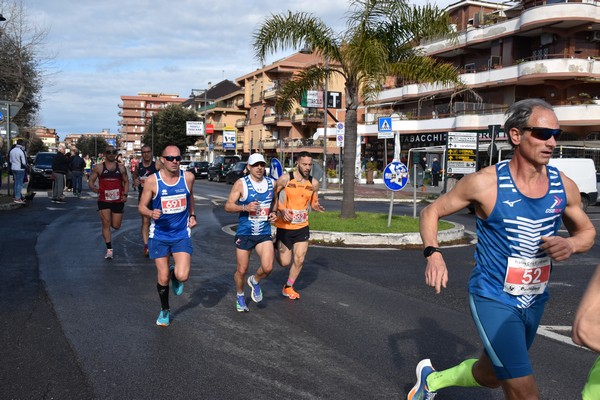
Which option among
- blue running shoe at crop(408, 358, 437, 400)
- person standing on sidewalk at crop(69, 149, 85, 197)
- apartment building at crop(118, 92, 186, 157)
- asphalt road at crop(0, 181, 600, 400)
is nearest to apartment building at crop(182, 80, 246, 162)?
person standing on sidewalk at crop(69, 149, 85, 197)

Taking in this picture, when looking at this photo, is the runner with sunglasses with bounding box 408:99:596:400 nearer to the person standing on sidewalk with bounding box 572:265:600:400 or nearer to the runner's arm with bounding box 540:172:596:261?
the runner's arm with bounding box 540:172:596:261

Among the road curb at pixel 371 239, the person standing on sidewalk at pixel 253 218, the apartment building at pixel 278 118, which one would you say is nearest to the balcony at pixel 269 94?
the apartment building at pixel 278 118

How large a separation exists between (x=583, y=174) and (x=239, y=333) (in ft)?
65.2

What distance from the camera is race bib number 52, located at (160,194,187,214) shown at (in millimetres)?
6262

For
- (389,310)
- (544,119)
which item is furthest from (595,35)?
(544,119)

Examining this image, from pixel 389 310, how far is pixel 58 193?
1856 cm

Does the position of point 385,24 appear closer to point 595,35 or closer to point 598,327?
point 598,327

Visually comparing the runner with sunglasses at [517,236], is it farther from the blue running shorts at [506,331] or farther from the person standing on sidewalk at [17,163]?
the person standing on sidewalk at [17,163]

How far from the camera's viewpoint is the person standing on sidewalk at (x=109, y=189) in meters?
10.0

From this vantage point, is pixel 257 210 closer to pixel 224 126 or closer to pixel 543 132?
pixel 543 132

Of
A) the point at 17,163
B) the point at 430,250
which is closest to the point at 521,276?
the point at 430,250

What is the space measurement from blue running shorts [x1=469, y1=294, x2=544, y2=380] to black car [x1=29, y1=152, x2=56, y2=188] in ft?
89.2

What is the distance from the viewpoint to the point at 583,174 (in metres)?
22.2

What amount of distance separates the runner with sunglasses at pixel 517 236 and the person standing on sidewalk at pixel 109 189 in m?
7.69
